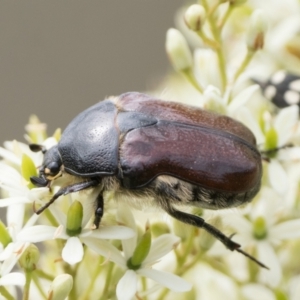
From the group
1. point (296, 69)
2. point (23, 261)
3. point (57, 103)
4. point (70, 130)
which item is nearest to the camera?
point (23, 261)

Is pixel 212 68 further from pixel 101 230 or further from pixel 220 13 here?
pixel 101 230

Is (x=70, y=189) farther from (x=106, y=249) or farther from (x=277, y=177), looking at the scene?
(x=277, y=177)

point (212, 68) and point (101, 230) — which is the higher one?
point (212, 68)

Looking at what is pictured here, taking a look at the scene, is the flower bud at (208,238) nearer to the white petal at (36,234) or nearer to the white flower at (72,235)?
the white flower at (72,235)

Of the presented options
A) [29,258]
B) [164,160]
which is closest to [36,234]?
[29,258]

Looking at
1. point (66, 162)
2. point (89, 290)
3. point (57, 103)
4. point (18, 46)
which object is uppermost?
point (66, 162)

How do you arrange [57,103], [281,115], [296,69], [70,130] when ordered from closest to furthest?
[70,130]
[281,115]
[296,69]
[57,103]

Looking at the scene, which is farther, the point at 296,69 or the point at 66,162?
the point at 296,69

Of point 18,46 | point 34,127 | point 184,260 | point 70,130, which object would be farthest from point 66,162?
point 18,46

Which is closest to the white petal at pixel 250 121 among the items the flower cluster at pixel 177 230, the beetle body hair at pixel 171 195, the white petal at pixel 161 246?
the flower cluster at pixel 177 230
